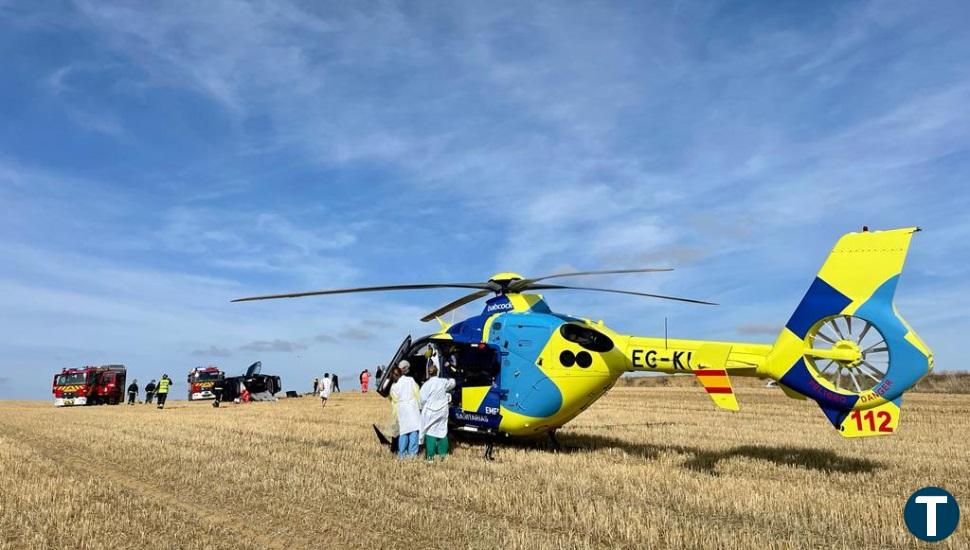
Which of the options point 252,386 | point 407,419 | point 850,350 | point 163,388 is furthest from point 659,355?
point 252,386

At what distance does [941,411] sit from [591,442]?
15991 millimetres

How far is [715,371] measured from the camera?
10.6 metres

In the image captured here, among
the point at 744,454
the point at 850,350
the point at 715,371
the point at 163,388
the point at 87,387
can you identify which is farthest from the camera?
the point at 87,387

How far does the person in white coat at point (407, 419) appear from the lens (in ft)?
41.0

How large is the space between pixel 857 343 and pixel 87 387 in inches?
1693

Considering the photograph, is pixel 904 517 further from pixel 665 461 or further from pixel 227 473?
pixel 227 473

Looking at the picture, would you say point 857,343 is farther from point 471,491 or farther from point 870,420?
point 471,491

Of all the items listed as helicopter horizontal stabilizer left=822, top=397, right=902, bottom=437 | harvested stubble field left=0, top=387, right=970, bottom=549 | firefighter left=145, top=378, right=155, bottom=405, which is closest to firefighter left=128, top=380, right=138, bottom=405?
firefighter left=145, top=378, right=155, bottom=405

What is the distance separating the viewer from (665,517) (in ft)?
23.9

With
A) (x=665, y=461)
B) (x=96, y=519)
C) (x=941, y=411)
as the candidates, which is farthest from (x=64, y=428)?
(x=941, y=411)

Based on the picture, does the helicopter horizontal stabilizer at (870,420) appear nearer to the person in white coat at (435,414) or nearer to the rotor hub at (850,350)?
the rotor hub at (850,350)

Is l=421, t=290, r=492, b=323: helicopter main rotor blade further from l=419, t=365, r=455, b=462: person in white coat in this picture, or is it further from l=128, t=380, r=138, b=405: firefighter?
l=128, t=380, r=138, b=405: firefighter

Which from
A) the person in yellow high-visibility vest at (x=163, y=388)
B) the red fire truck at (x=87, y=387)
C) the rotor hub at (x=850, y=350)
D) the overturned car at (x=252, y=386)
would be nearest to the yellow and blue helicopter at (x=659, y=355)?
the rotor hub at (x=850, y=350)

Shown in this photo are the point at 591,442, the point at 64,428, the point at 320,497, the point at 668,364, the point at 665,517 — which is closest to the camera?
the point at 665,517
